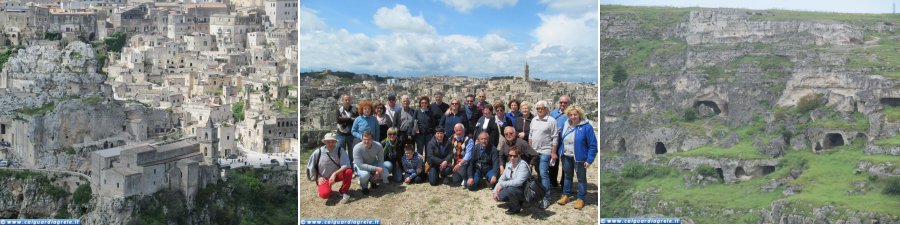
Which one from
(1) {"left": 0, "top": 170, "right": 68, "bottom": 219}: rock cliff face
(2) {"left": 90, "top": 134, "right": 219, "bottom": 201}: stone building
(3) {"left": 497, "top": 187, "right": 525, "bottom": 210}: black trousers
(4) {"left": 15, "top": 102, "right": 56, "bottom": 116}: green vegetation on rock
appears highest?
(4) {"left": 15, "top": 102, "right": 56, "bottom": 116}: green vegetation on rock

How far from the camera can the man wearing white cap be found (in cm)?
718

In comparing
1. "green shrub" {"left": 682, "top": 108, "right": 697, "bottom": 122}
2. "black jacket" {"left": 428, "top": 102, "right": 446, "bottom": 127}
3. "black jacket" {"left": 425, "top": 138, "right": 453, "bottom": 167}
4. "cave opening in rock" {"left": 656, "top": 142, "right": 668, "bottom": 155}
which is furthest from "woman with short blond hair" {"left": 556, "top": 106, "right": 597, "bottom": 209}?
"green shrub" {"left": 682, "top": 108, "right": 697, "bottom": 122}

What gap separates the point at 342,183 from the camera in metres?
7.35

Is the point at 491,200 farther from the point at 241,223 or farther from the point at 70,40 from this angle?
the point at 70,40

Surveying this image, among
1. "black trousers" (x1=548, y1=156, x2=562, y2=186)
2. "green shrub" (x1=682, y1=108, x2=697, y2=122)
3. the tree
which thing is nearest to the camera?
"black trousers" (x1=548, y1=156, x2=562, y2=186)

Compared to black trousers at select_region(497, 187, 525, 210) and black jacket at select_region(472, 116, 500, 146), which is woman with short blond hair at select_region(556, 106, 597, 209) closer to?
black trousers at select_region(497, 187, 525, 210)

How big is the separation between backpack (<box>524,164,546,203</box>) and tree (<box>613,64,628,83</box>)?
59.5 feet

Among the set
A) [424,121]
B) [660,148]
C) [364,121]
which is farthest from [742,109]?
[364,121]

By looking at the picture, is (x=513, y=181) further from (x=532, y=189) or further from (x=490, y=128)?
(x=490, y=128)

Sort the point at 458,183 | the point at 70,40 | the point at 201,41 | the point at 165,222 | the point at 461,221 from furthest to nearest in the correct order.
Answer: the point at 201,41 → the point at 70,40 → the point at 165,222 → the point at 458,183 → the point at 461,221

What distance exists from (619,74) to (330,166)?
737 inches

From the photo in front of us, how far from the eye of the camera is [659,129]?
25.5 m

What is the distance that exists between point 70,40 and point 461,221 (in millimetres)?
26434

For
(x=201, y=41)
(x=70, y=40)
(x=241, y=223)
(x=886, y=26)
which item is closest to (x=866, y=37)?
(x=886, y=26)
